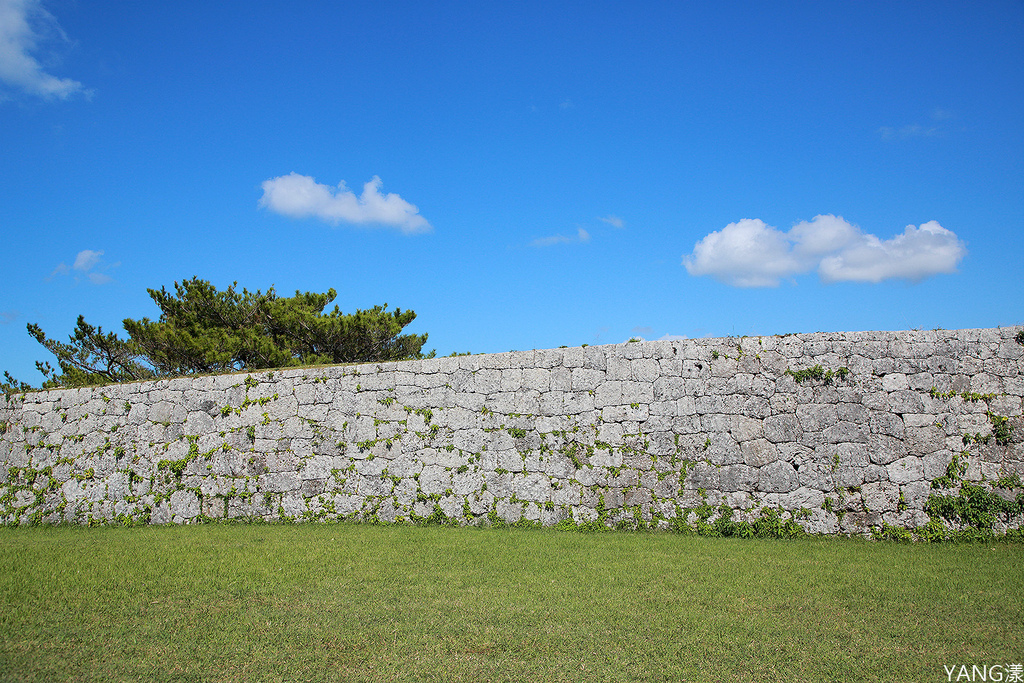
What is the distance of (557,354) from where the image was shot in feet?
29.9

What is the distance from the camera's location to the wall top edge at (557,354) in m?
8.23

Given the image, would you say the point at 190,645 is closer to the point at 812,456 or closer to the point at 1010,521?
the point at 812,456

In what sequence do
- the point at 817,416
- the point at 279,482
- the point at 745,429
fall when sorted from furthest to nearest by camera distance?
the point at 279,482, the point at 745,429, the point at 817,416

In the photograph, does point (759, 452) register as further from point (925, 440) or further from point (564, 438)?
point (564, 438)

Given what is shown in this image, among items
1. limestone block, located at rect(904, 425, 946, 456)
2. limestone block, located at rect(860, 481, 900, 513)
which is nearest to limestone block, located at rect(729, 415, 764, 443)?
limestone block, located at rect(860, 481, 900, 513)

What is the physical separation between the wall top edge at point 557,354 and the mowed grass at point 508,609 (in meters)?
2.46

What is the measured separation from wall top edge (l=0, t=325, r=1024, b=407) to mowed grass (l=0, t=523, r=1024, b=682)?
2459 millimetres

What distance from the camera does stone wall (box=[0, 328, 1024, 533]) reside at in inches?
316

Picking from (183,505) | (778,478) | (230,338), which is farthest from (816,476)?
(230,338)

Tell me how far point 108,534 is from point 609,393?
7.20 metres

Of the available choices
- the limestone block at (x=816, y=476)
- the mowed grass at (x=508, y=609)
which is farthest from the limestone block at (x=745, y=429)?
the mowed grass at (x=508, y=609)

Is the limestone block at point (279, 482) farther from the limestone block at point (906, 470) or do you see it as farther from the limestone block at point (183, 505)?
the limestone block at point (906, 470)

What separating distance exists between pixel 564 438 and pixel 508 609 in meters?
3.83

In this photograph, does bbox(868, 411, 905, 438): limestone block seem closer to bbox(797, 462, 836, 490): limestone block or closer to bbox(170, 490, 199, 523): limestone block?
bbox(797, 462, 836, 490): limestone block
